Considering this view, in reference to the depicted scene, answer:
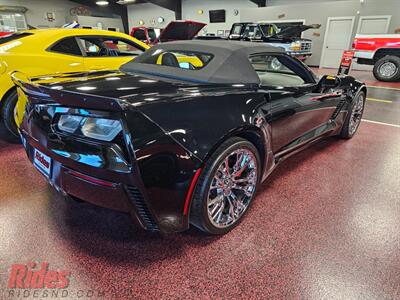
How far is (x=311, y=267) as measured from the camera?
1.52 m

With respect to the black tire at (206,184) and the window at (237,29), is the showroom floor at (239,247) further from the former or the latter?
the window at (237,29)

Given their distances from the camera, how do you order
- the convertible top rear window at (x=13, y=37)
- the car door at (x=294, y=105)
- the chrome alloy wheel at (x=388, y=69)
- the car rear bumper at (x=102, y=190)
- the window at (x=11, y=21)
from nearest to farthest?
the car rear bumper at (x=102, y=190) → the car door at (x=294, y=105) → the convertible top rear window at (x=13, y=37) → the chrome alloy wheel at (x=388, y=69) → the window at (x=11, y=21)

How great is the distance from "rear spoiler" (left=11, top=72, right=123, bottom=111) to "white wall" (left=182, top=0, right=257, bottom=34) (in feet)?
51.5

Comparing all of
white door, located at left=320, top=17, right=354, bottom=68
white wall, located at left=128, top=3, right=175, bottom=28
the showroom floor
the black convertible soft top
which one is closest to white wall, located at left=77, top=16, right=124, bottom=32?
white wall, located at left=128, top=3, right=175, bottom=28

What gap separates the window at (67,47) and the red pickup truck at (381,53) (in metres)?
8.68

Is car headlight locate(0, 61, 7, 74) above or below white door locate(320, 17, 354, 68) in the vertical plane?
above

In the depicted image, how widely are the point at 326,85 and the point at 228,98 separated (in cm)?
141

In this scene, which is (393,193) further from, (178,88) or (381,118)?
(381,118)

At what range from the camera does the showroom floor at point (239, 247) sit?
1393 mm

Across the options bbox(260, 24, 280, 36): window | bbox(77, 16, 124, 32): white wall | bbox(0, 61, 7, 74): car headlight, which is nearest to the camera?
bbox(0, 61, 7, 74): car headlight

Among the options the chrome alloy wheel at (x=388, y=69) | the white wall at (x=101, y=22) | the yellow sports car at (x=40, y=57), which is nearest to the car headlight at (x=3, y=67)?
the yellow sports car at (x=40, y=57)

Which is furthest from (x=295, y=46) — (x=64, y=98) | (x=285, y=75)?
(x=64, y=98)

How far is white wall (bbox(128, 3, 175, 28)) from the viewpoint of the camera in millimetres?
19547

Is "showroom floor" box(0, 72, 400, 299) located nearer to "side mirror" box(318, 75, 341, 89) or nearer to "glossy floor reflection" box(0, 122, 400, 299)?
"glossy floor reflection" box(0, 122, 400, 299)
